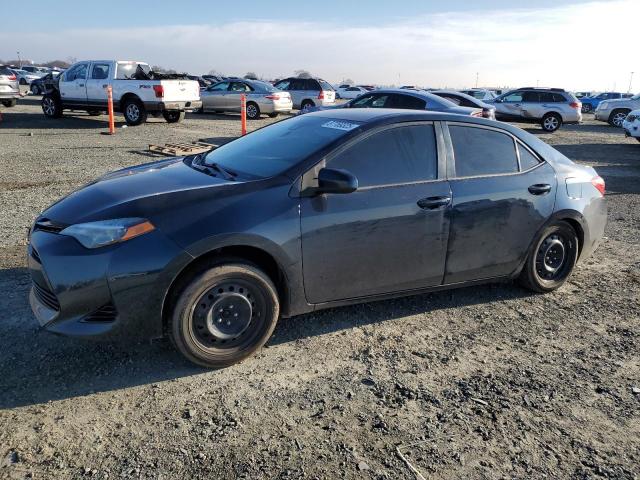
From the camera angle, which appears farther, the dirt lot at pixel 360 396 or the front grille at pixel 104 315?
the front grille at pixel 104 315

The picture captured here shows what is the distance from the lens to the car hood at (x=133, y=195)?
10.5ft

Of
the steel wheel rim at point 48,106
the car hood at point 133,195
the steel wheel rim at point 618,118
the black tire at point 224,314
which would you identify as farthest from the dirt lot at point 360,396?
the steel wheel rim at point 618,118

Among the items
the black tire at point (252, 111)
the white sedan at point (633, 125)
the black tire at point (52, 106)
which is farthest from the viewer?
the black tire at point (252, 111)

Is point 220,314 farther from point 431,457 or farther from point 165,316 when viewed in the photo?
point 431,457

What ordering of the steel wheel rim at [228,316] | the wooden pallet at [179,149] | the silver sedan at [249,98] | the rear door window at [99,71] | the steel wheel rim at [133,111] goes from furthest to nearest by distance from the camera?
the silver sedan at [249,98], the rear door window at [99,71], the steel wheel rim at [133,111], the wooden pallet at [179,149], the steel wheel rim at [228,316]

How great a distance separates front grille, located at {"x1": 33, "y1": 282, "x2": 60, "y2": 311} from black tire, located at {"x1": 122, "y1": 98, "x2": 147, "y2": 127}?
47.4 ft

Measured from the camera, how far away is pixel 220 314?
332cm

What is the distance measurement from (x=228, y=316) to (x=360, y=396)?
97 cm

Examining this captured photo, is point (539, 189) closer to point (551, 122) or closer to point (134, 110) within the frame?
point (134, 110)

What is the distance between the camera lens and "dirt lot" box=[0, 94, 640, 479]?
2.59 meters

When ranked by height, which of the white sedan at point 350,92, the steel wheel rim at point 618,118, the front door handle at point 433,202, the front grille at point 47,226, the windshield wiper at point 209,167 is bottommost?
the front grille at point 47,226

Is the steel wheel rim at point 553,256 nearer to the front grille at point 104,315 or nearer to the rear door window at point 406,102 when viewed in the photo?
the front grille at point 104,315

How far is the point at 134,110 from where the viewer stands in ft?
54.9

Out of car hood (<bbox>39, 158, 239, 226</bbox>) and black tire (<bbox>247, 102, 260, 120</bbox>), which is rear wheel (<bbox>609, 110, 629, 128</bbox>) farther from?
car hood (<bbox>39, 158, 239, 226</bbox>)
